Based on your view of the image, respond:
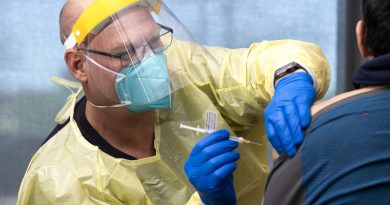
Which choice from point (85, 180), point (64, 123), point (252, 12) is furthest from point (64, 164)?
point (252, 12)

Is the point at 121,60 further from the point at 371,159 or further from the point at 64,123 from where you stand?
the point at 371,159

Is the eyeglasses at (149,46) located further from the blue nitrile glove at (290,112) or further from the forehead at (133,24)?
the blue nitrile glove at (290,112)

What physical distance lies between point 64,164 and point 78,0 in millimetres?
479

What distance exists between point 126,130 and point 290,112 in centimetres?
78

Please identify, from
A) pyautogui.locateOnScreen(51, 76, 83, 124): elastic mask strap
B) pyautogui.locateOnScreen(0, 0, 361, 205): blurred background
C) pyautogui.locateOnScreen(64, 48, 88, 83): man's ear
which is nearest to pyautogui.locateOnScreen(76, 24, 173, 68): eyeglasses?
pyautogui.locateOnScreen(64, 48, 88, 83): man's ear

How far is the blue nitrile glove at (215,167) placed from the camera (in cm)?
173

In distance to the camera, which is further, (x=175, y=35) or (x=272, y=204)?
(x=175, y=35)

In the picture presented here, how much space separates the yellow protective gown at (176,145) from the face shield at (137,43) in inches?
1.6

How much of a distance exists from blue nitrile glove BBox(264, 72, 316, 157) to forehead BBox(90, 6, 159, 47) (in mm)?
373

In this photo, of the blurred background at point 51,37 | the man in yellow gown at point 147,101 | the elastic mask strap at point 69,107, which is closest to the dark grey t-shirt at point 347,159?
the man in yellow gown at point 147,101

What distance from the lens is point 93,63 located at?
2148 millimetres

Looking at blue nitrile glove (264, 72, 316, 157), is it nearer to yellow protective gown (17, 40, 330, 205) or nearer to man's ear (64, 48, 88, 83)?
yellow protective gown (17, 40, 330, 205)

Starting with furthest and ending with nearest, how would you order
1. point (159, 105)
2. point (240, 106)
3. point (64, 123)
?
1. point (64, 123)
2. point (240, 106)
3. point (159, 105)

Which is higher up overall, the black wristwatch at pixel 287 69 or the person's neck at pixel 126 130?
the black wristwatch at pixel 287 69
